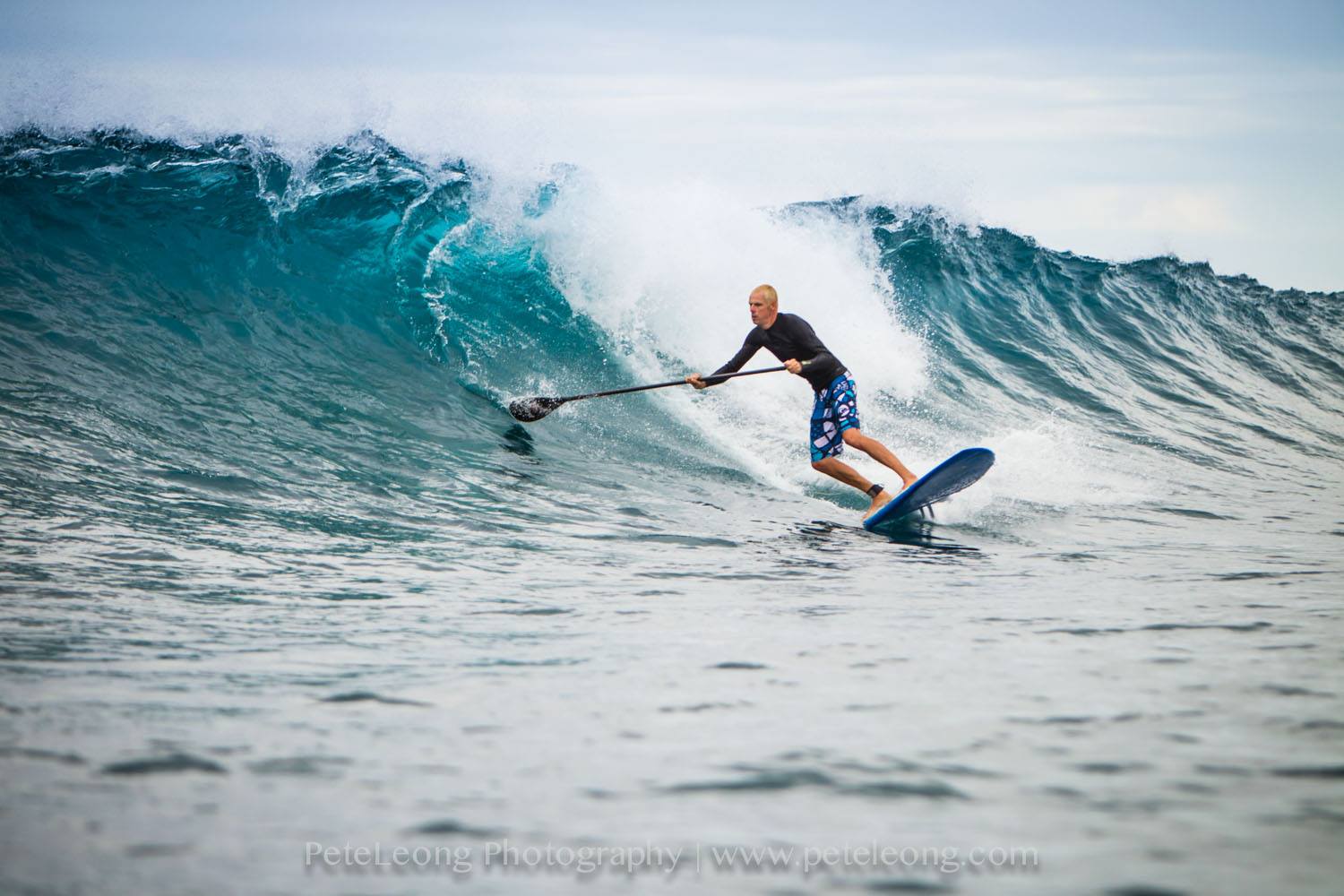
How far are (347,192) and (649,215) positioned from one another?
3216 mm

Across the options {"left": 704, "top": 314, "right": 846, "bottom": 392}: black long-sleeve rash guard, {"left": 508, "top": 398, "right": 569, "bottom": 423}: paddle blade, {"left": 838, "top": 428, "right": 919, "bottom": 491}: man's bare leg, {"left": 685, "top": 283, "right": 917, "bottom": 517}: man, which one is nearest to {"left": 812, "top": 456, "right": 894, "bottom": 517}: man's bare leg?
{"left": 685, "top": 283, "right": 917, "bottom": 517}: man

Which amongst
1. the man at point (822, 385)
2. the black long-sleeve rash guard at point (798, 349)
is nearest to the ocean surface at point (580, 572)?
the man at point (822, 385)

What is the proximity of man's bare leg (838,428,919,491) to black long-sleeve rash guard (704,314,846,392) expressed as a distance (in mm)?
410

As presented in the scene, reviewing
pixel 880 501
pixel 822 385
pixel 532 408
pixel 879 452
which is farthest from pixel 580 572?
pixel 532 408

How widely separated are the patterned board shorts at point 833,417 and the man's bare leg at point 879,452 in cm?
7

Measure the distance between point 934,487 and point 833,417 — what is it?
0.90 metres

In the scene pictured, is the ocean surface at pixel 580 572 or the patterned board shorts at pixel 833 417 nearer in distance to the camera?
the ocean surface at pixel 580 572

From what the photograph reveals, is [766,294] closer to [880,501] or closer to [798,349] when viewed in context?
[798,349]

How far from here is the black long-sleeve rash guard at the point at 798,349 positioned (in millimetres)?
7148

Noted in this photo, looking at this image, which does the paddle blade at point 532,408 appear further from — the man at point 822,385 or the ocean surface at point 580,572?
the man at point 822,385

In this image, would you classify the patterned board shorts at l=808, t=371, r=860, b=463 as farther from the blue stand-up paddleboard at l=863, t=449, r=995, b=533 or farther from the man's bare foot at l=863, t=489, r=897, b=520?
the blue stand-up paddleboard at l=863, t=449, r=995, b=533

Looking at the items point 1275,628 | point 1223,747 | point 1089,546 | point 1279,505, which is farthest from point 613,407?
A: point 1223,747

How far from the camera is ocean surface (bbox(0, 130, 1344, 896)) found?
6.68ft

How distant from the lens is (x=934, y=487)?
6602 mm
